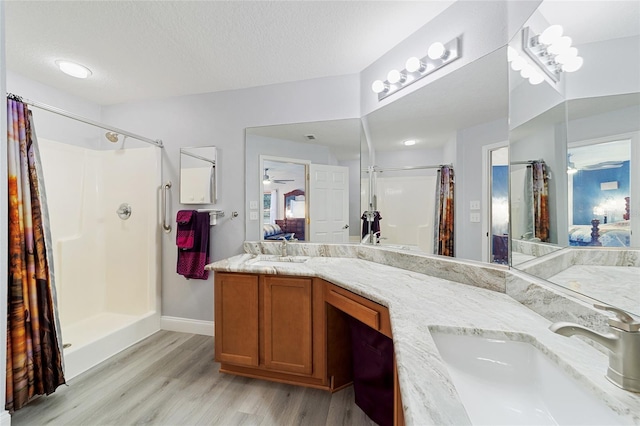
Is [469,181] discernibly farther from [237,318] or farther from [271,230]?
[237,318]

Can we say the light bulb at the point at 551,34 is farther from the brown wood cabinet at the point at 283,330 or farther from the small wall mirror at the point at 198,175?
the small wall mirror at the point at 198,175

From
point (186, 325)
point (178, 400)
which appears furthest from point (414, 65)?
point (186, 325)

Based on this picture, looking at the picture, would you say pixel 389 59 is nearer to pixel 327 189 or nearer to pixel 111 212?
pixel 327 189

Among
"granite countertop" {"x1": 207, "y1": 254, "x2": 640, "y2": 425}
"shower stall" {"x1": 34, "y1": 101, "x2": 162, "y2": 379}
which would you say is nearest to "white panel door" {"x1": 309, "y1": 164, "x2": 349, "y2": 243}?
"granite countertop" {"x1": 207, "y1": 254, "x2": 640, "y2": 425}

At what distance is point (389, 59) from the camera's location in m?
1.88

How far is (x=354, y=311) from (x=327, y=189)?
116 centimetres

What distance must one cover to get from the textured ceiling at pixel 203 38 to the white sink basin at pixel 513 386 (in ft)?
5.67

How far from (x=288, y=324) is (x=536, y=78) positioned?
72.8 inches

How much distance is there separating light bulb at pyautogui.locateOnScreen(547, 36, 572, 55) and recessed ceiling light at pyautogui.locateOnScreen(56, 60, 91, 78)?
3.06 meters

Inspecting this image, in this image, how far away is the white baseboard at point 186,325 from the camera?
2479mm

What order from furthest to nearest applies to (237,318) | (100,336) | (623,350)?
(100,336) → (237,318) → (623,350)

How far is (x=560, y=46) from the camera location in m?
0.96

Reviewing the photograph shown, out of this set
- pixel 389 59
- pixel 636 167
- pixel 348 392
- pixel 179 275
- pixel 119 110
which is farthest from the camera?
pixel 119 110

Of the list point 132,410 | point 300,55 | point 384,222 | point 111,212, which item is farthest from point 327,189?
point 111,212
